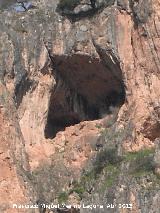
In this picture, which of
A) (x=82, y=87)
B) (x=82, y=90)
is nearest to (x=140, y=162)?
(x=82, y=87)

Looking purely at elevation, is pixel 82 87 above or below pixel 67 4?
below

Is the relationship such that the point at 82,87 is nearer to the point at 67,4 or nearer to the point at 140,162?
the point at 67,4

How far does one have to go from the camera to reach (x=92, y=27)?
26.0 m

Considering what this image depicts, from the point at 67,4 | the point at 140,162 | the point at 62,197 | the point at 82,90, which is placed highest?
the point at 67,4

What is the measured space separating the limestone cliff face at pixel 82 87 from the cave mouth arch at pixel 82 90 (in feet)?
0.12

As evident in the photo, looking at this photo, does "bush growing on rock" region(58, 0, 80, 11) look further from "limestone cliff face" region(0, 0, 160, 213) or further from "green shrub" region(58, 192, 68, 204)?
"green shrub" region(58, 192, 68, 204)

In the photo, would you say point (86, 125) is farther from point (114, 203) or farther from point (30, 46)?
point (114, 203)

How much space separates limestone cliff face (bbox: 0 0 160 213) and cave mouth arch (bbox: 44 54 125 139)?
4cm

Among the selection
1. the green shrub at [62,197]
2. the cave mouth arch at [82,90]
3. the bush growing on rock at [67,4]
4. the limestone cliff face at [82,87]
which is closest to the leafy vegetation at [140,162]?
the limestone cliff face at [82,87]

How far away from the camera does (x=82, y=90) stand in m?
27.5

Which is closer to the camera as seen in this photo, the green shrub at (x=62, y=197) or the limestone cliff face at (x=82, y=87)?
the green shrub at (x=62, y=197)

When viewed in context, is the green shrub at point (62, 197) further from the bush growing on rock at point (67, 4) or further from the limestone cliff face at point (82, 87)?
the bush growing on rock at point (67, 4)

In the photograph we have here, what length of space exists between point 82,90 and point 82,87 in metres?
0.19

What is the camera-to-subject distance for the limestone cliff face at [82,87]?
23438 millimetres
